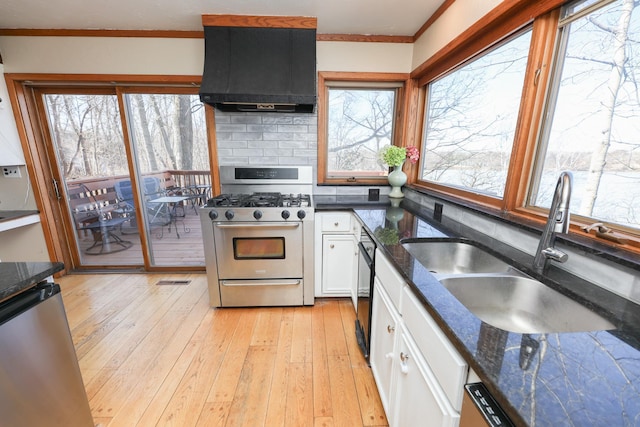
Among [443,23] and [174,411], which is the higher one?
[443,23]

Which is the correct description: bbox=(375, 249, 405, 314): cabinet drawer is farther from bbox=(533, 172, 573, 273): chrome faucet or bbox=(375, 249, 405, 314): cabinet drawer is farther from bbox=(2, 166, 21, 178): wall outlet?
bbox=(2, 166, 21, 178): wall outlet

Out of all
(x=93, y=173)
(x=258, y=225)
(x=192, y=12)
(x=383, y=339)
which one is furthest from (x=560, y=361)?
(x=93, y=173)

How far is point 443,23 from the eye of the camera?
6.37ft

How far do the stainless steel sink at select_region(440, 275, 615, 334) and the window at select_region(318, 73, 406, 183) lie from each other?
1867 mm

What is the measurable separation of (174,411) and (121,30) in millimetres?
3105

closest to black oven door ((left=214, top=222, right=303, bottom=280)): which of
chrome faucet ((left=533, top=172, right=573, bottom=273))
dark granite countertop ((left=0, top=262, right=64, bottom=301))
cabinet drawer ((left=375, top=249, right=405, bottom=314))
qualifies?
cabinet drawer ((left=375, top=249, right=405, bottom=314))

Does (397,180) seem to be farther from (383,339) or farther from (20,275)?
(20,275)

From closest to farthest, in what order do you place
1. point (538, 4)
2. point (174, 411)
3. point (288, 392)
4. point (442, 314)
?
point (442, 314) < point (538, 4) < point (174, 411) < point (288, 392)

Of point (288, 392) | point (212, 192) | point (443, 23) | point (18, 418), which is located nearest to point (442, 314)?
point (288, 392)

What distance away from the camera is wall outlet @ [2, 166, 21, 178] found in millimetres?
2629

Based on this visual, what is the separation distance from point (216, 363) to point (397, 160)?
85.7 inches

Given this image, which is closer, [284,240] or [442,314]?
[442,314]

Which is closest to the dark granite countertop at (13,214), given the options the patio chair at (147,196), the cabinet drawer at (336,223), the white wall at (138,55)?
the patio chair at (147,196)

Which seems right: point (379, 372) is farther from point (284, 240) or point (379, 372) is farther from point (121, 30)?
point (121, 30)
